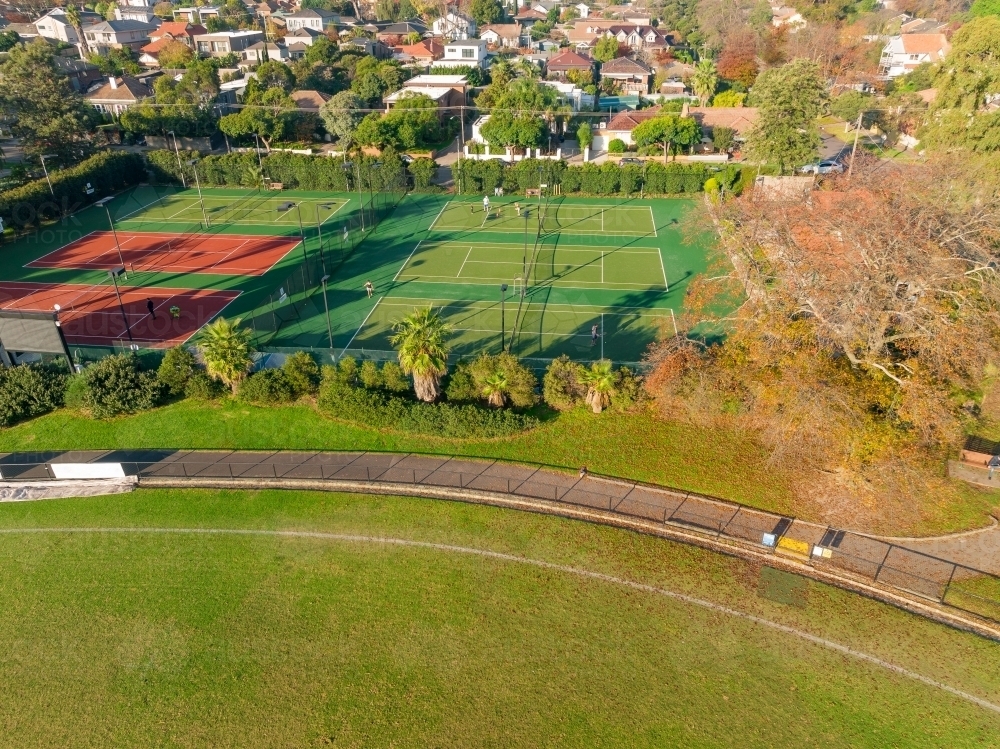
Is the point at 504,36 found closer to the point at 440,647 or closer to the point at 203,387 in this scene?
the point at 203,387

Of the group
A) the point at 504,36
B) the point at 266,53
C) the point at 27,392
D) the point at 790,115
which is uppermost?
the point at 504,36

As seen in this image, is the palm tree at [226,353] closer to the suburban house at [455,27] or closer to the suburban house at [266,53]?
the suburban house at [266,53]

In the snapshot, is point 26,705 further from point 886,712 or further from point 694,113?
point 694,113

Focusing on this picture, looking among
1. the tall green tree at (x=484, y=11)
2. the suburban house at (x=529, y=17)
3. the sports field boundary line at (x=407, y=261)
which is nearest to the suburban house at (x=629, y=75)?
the sports field boundary line at (x=407, y=261)

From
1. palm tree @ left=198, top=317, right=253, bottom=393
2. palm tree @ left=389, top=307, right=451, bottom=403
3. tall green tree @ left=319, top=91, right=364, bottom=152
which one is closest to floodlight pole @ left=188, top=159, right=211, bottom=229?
tall green tree @ left=319, top=91, right=364, bottom=152

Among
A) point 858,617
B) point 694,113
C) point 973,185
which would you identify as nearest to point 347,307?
point 858,617

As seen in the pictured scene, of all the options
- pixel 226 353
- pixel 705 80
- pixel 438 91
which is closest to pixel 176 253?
pixel 226 353
